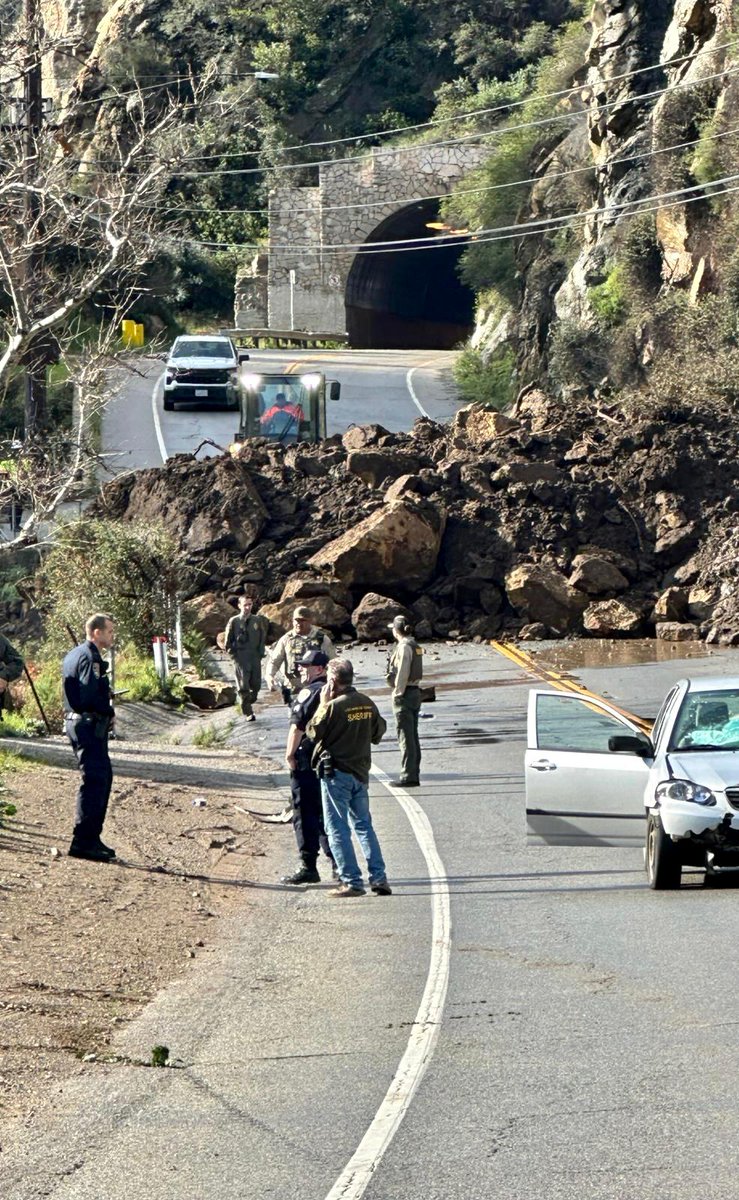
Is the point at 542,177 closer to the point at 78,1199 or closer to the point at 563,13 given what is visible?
the point at 563,13

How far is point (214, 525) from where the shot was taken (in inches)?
1455

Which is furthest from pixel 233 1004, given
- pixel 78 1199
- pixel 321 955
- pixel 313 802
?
pixel 313 802

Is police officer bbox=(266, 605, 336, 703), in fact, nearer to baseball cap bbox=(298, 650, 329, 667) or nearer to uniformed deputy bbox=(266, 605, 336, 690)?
uniformed deputy bbox=(266, 605, 336, 690)

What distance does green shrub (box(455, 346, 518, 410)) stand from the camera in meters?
56.5

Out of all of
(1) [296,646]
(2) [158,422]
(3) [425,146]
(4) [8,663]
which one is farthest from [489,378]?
(4) [8,663]

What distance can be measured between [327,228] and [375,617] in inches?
1578

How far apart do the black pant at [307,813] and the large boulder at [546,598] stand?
2066 centimetres

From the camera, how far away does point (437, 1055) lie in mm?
7562

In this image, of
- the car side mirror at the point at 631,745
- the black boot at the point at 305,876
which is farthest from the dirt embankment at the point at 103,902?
the car side mirror at the point at 631,745

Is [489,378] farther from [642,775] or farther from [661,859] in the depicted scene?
[661,859]

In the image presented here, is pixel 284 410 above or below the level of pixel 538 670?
above

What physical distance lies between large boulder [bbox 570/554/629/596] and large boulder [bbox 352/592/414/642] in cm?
363

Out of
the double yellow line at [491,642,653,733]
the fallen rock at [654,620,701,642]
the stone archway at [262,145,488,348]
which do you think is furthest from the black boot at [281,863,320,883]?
the stone archway at [262,145,488,348]

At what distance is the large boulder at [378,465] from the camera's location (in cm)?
3800
